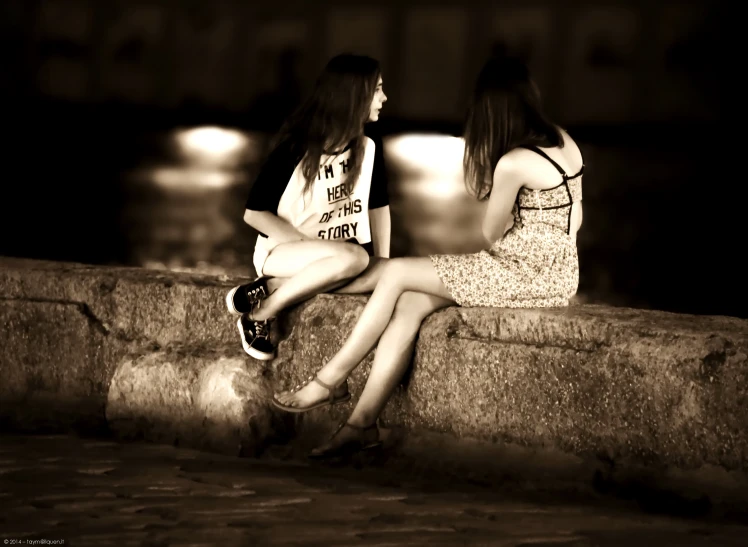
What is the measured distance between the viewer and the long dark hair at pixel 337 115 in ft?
15.0

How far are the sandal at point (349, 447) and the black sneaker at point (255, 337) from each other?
424mm

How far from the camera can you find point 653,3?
2109 cm

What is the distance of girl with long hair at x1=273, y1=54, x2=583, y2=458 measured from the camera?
4129 millimetres

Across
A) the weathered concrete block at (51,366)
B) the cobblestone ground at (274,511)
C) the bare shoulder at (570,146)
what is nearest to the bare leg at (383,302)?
the cobblestone ground at (274,511)

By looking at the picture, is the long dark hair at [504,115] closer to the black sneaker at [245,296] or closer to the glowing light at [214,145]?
the black sneaker at [245,296]

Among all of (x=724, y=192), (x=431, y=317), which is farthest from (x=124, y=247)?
(x=431, y=317)

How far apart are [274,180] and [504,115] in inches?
35.8

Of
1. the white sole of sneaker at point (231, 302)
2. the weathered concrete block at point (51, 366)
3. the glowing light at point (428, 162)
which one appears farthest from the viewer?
the glowing light at point (428, 162)

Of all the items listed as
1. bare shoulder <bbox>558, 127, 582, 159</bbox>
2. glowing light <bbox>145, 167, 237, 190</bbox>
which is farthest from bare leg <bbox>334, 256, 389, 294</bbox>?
glowing light <bbox>145, 167, 237, 190</bbox>

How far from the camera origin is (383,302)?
412 cm

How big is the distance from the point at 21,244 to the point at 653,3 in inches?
481

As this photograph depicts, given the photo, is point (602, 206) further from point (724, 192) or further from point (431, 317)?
point (431, 317)

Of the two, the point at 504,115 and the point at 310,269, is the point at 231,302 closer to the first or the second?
the point at 310,269

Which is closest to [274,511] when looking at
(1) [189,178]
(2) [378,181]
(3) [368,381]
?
(3) [368,381]
